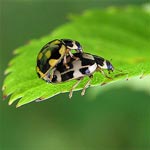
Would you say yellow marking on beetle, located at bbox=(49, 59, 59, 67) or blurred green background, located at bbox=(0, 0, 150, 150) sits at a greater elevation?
blurred green background, located at bbox=(0, 0, 150, 150)

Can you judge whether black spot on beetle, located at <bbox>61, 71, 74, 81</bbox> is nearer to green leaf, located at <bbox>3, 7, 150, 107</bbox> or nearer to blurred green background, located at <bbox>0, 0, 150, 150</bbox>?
green leaf, located at <bbox>3, 7, 150, 107</bbox>

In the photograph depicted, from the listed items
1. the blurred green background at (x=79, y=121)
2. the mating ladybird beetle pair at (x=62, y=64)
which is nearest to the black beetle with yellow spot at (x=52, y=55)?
the mating ladybird beetle pair at (x=62, y=64)

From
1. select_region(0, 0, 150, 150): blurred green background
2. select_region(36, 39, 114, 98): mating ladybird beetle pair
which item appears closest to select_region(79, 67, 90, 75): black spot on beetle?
select_region(36, 39, 114, 98): mating ladybird beetle pair

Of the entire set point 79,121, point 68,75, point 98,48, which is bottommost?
point 68,75

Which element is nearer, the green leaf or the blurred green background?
the green leaf

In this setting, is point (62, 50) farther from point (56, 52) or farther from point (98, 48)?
point (98, 48)

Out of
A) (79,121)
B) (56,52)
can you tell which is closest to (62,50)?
(56,52)

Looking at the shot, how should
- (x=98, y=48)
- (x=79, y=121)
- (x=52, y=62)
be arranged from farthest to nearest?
(x=79, y=121)
(x=98, y=48)
(x=52, y=62)
